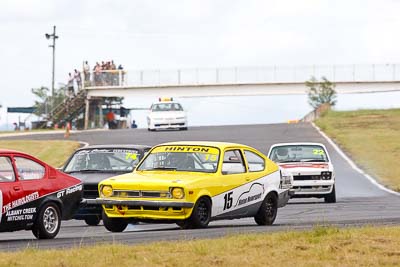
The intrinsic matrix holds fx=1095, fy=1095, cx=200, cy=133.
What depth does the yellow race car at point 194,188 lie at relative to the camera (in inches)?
629

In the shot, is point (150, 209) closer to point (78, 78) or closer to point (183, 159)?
point (183, 159)

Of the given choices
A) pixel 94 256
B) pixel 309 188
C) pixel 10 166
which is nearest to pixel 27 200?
pixel 10 166

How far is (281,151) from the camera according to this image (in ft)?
86.9

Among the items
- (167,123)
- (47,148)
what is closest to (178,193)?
(47,148)

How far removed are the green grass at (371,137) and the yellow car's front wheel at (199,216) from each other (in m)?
14.7

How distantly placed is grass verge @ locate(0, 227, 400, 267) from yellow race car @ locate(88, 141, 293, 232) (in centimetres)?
285

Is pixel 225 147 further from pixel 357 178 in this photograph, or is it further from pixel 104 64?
pixel 104 64

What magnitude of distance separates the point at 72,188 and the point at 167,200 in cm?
139

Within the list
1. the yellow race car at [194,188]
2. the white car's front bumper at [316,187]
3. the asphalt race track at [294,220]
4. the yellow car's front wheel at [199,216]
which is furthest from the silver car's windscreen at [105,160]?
the white car's front bumper at [316,187]

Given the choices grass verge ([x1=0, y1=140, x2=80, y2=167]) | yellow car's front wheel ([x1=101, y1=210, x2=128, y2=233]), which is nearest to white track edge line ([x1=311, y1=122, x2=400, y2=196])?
grass verge ([x1=0, y1=140, x2=80, y2=167])

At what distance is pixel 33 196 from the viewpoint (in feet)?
49.0

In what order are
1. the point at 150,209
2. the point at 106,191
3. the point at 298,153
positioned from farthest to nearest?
the point at 298,153 < the point at 106,191 < the point at 150,209

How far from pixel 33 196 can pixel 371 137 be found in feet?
111

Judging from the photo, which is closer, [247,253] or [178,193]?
[247,253]
